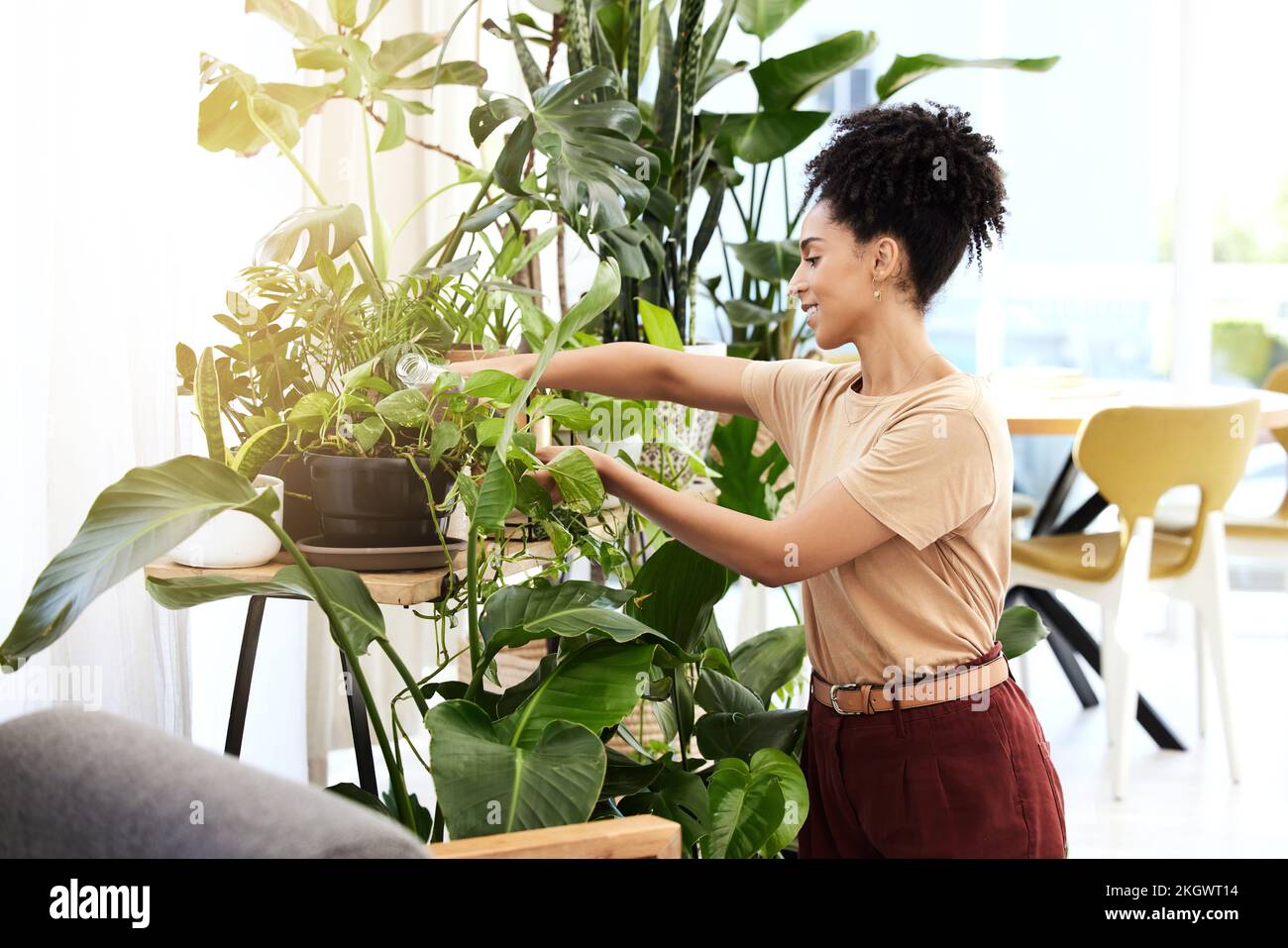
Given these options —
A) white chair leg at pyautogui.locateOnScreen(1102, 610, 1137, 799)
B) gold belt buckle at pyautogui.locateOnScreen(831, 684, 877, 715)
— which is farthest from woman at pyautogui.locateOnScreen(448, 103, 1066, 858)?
white chair leg at pyautogui.locateOnScreen(1102, 610, 1137, 799)

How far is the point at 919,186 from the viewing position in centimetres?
137

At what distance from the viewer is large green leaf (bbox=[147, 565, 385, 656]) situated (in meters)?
1.02

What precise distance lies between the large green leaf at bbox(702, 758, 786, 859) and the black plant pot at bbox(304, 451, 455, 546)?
43cm

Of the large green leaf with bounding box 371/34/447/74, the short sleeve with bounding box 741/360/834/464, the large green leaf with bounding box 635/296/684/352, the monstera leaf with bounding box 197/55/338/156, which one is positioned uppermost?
the large green leaf with bounding box 371/34/447/74

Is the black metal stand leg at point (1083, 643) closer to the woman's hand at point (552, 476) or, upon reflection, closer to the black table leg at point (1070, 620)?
the black table leg at point (1070, 620)

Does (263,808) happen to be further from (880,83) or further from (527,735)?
(880,83)

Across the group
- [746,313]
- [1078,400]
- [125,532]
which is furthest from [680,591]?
[1078,400]

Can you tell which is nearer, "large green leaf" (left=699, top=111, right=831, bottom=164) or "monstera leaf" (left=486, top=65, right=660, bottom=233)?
"monstera leaf" (left=486, top=65, right=660, bottom=233)

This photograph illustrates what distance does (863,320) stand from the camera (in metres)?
1.41

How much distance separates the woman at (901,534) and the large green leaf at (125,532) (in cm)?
46

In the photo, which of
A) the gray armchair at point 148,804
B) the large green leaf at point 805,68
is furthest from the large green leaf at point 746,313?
the gray armchair at point 148,804

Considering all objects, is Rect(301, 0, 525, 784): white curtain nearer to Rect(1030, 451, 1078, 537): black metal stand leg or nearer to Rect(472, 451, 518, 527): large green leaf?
Rect(472, 451, 518, 527): large green leaf

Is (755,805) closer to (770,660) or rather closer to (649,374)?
(770,660)
